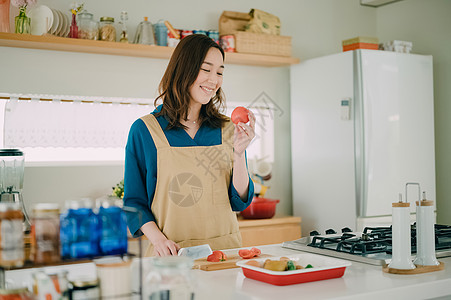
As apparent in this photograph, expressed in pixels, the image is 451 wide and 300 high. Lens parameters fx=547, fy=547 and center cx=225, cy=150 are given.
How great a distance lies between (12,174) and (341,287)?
94.8 inches

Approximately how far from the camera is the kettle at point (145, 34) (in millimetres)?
3711

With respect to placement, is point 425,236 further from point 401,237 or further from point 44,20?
point 44,20

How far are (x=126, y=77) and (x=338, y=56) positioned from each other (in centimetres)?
157

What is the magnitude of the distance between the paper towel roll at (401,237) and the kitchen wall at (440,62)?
2.86 meters

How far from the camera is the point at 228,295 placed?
1537 millimetres

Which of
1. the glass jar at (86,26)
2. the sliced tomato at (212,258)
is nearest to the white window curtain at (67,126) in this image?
the glass jar at (86,26)

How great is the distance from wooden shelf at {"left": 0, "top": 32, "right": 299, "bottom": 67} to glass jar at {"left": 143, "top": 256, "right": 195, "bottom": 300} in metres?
2.46

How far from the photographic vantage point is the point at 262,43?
13.5ft

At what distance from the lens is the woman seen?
223cm

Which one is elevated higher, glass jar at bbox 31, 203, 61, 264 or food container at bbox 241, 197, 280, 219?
glass jar at bbox 31, 203, 61, 264

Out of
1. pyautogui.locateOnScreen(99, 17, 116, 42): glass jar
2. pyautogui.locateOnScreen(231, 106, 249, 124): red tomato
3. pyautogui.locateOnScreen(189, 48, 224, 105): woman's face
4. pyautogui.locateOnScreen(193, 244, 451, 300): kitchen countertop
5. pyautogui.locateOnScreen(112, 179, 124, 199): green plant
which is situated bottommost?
pyautogui.locateOnScreen(193, 244, 451, 300): kitchen countertop

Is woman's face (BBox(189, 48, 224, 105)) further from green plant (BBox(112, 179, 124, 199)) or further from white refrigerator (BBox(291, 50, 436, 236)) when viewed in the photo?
white refrigerator (BBox(291, 50, 436, 236))

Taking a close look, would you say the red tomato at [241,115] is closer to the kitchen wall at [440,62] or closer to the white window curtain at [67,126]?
the white window curtain at [67,126]

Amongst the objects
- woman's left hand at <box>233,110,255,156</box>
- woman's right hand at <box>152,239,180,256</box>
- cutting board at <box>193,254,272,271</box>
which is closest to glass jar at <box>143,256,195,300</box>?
cutting board at <box>193,254,272,271</box>
